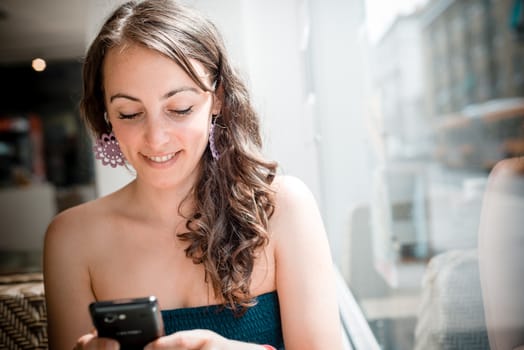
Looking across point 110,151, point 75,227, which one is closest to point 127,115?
point 110,151

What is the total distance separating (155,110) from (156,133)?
42 mm

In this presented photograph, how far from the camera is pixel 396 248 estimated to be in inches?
64.8

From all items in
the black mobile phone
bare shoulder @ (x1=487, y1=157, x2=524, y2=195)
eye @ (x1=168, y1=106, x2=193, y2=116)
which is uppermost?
eye @ (x1=168, y1=106, x2=193, y2=116)

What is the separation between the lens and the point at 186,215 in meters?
1.13

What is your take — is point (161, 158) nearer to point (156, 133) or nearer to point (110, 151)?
point (156, 133)

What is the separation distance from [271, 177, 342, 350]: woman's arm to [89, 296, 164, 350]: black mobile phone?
0.38m

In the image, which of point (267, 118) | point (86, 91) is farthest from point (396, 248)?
point (86, 91)

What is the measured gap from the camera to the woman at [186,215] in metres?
0.97

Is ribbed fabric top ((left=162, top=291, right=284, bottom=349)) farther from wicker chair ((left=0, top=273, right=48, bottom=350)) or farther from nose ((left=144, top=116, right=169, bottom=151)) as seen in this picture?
wicker chair ((left=0, top=273, right=48, bottom=350))

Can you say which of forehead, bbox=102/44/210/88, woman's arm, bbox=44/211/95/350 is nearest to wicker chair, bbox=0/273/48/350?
woman's arm, bbox=44/211/95/350

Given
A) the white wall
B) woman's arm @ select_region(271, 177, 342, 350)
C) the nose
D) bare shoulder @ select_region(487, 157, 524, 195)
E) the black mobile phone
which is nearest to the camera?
bare shoulder @ select_region(487, 157, 524, 195)

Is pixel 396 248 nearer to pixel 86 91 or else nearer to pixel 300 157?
pixel 300 157

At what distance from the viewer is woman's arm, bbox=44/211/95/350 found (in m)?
1.07

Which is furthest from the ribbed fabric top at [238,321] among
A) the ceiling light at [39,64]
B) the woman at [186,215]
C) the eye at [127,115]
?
the ceiling light at [39,64]
